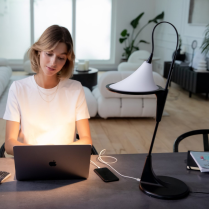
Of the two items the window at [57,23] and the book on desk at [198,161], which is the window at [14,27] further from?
the book on desk at [198,161]

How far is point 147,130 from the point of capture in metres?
3.80

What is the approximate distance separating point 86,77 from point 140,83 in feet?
12.8

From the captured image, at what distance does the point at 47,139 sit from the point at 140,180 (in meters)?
0.66

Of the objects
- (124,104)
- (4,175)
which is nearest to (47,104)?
(4,175)

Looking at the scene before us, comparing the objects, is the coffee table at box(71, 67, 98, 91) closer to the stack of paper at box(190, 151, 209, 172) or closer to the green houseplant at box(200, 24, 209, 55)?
the green houseplant at box(200, 24, 209, 55)

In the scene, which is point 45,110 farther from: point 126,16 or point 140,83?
point 126,16

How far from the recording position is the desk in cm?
109

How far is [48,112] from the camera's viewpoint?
5.56 feet

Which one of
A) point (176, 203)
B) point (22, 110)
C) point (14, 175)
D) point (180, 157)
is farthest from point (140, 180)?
point (22, 110)

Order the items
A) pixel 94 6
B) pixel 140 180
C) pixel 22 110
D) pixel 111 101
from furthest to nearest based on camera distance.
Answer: pixel 94 6 < pixel 111 101 < pixel 22 110 < pixel 140 180

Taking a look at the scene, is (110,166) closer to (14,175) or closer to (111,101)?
(14,175)

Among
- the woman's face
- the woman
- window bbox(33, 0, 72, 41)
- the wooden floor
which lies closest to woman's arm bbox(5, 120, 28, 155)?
the woman

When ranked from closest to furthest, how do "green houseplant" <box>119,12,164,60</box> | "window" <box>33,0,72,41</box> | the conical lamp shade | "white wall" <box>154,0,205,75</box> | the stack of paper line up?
the conical lamp shade → the stack of paper → "white wall" <box>154,0,205,75</box> → "window" <box>33,0,72,41</box> → "green houseplant" <box>119,12,164,60</box>

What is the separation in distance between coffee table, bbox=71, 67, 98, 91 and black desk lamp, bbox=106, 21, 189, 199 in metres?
3.71
